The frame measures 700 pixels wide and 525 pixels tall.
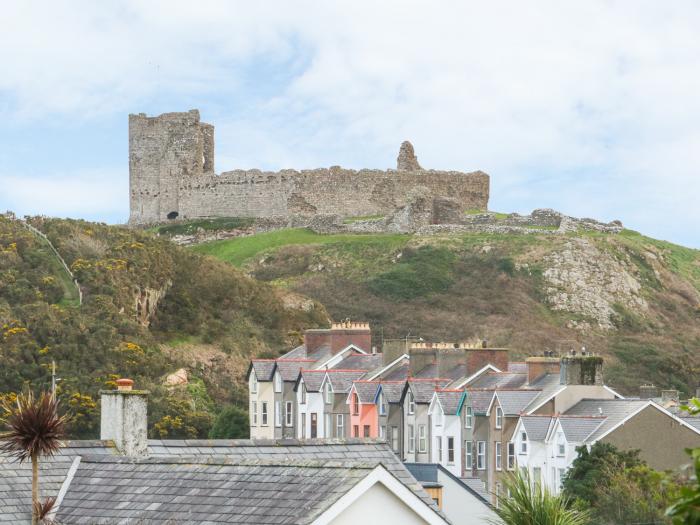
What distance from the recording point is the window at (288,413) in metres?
53.4

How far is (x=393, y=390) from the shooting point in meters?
48.6

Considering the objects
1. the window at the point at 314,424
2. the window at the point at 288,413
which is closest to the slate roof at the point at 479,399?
the window at the point at 314,424

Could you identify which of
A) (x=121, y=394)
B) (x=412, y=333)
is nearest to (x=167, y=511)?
(x=121, y=394)

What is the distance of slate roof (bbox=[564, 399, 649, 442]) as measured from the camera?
3994 centimetres

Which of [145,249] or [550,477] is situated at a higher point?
[145,249]

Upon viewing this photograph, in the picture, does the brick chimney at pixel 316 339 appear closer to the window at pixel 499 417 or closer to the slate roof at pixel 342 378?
the slate roof at pixel 342 378

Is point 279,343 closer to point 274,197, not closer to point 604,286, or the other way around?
point 604,286

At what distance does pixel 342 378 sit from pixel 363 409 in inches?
89.6

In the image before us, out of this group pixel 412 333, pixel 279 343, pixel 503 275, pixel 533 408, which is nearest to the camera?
pixel 533 408

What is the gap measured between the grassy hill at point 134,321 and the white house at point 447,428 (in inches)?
314

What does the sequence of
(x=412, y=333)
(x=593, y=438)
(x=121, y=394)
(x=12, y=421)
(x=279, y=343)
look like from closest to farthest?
(x=12, y=421)
(x=121, y=394)
(x=593, y=438)
(x=279, y=343)
(x=412, y=333)

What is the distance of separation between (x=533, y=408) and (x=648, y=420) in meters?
3.83

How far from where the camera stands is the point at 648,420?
40.3 meters

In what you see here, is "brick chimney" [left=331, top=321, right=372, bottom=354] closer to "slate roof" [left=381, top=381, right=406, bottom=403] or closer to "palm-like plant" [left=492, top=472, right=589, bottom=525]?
"slate roof" [left=381, top=381, right=406, bottom=403]
